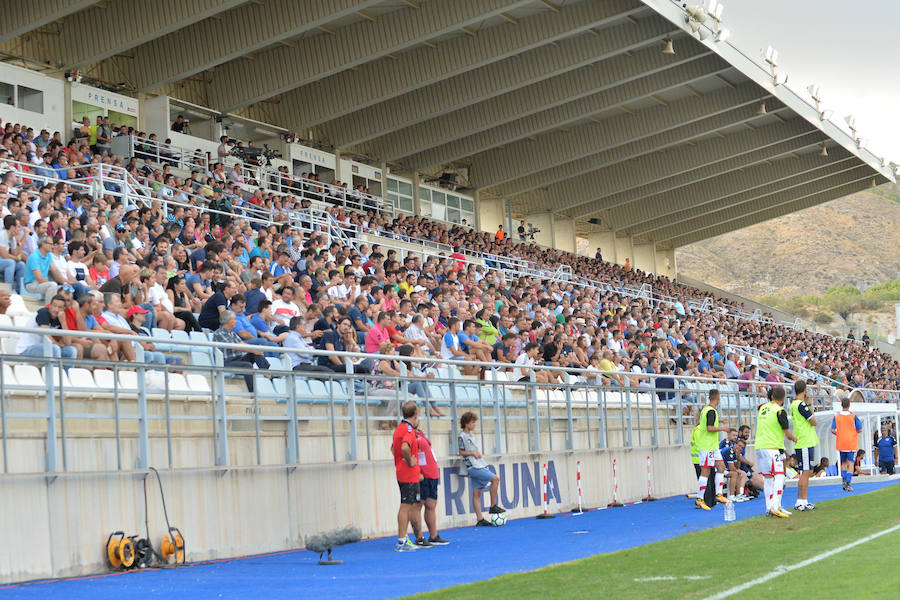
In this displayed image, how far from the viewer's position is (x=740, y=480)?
19516 mm

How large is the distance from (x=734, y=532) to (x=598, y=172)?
134 ft

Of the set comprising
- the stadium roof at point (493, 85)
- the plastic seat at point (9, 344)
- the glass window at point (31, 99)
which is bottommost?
the plastic seat at point (9, 344)

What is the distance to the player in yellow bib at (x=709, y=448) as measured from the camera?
55.2 feet

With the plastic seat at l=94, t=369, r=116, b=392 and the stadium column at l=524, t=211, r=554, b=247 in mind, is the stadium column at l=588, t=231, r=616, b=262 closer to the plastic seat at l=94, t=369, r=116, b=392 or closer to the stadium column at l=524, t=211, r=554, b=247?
the stadium column at l=524, t=211, r=554, b=247

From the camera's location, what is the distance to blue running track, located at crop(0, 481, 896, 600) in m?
9.16

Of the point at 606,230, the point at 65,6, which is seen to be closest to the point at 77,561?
the point at 65,6

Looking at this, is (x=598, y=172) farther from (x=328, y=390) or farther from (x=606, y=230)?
(x=328, y=390)

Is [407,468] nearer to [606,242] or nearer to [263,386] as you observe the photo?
[263,386]

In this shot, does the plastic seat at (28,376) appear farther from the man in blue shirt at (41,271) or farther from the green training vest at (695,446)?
the green training vest at (695,446)

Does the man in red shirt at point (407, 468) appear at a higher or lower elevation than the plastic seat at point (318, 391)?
lower

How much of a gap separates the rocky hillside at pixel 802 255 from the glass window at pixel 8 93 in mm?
131841

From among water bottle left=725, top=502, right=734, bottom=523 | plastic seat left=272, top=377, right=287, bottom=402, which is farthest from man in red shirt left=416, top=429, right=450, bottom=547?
water bottle left=725, top=502, right=734, bottom=523

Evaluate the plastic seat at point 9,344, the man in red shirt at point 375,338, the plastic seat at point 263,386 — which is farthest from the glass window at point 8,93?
the plastic seat at point 9,344

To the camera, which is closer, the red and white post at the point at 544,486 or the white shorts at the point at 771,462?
the white shorts at the point at 771,462
